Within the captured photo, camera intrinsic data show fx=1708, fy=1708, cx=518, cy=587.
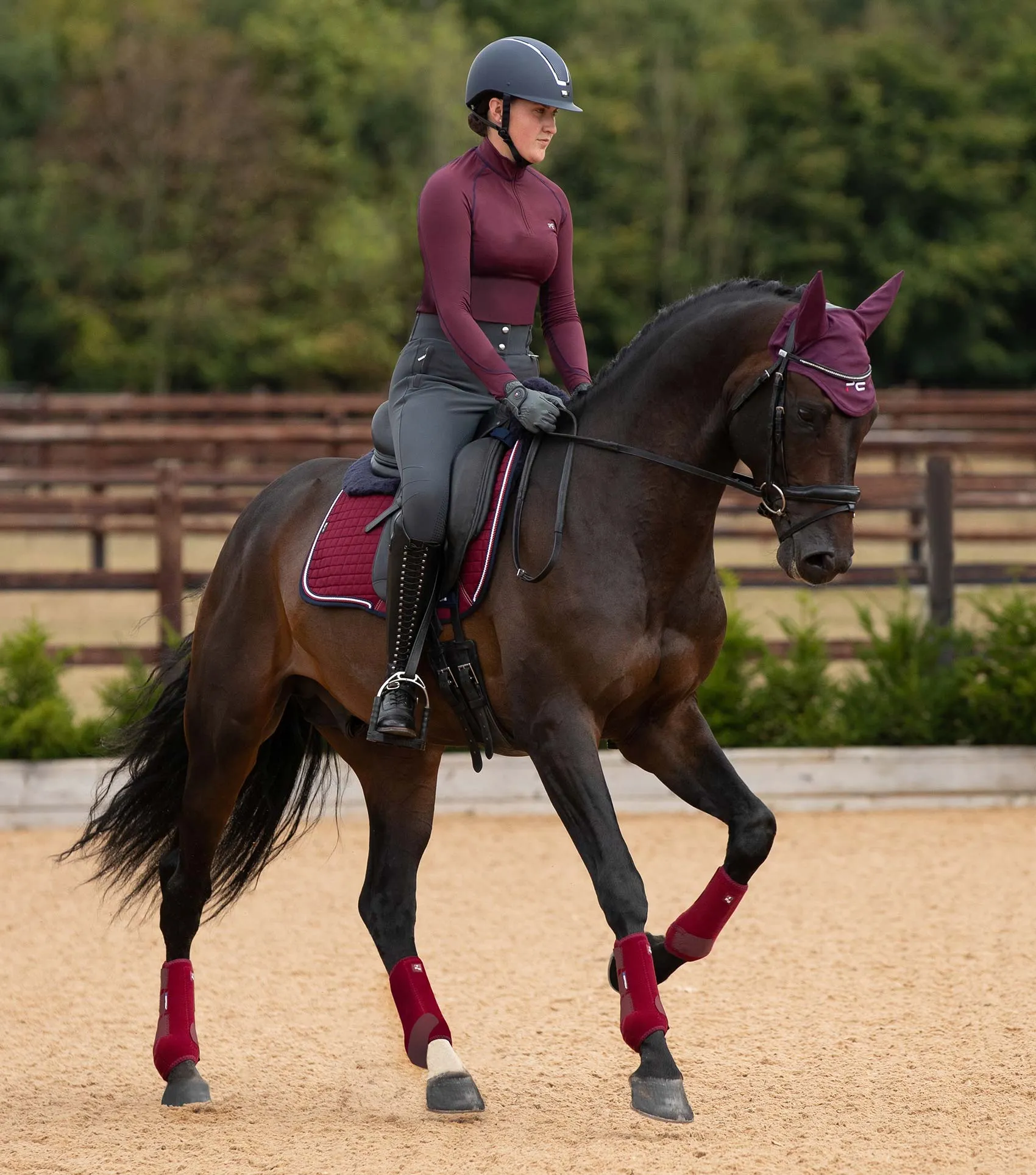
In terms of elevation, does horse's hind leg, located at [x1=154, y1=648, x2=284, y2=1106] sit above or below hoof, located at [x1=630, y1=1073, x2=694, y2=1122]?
above

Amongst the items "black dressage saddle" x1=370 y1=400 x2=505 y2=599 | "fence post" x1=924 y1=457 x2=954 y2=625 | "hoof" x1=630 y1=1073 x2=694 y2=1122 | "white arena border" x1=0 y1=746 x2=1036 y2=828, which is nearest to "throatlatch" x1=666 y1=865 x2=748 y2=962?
"hoof" x1=630 y1=1073 x2=694 y2=1122

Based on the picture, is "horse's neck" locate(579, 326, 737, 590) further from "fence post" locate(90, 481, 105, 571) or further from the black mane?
"fence post" locate(90, 481, 105, 571)

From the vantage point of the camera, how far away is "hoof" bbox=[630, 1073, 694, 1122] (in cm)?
416

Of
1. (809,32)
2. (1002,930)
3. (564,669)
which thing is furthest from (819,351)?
(809,32)

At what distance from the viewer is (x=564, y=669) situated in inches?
173

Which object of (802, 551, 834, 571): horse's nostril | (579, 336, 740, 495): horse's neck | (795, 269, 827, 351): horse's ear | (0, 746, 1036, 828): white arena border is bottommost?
(0, 746, 1036, 828): white arena border

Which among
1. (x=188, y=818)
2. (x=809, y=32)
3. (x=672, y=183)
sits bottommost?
(x=188, y=818)

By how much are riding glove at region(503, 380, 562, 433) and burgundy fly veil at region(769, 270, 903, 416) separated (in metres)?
0.61

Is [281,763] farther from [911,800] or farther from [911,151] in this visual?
[911,151]

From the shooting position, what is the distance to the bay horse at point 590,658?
421cm

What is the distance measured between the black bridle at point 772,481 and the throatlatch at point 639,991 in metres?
0.98

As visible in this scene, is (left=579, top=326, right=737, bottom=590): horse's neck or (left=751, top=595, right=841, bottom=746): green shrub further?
(left=751, top=595, right=841, bottom=746): green shrub

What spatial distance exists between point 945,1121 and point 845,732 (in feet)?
17.2

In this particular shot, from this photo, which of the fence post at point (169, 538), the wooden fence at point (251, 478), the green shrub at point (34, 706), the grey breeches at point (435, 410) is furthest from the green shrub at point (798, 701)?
the grey breeches at point (435, 410)
